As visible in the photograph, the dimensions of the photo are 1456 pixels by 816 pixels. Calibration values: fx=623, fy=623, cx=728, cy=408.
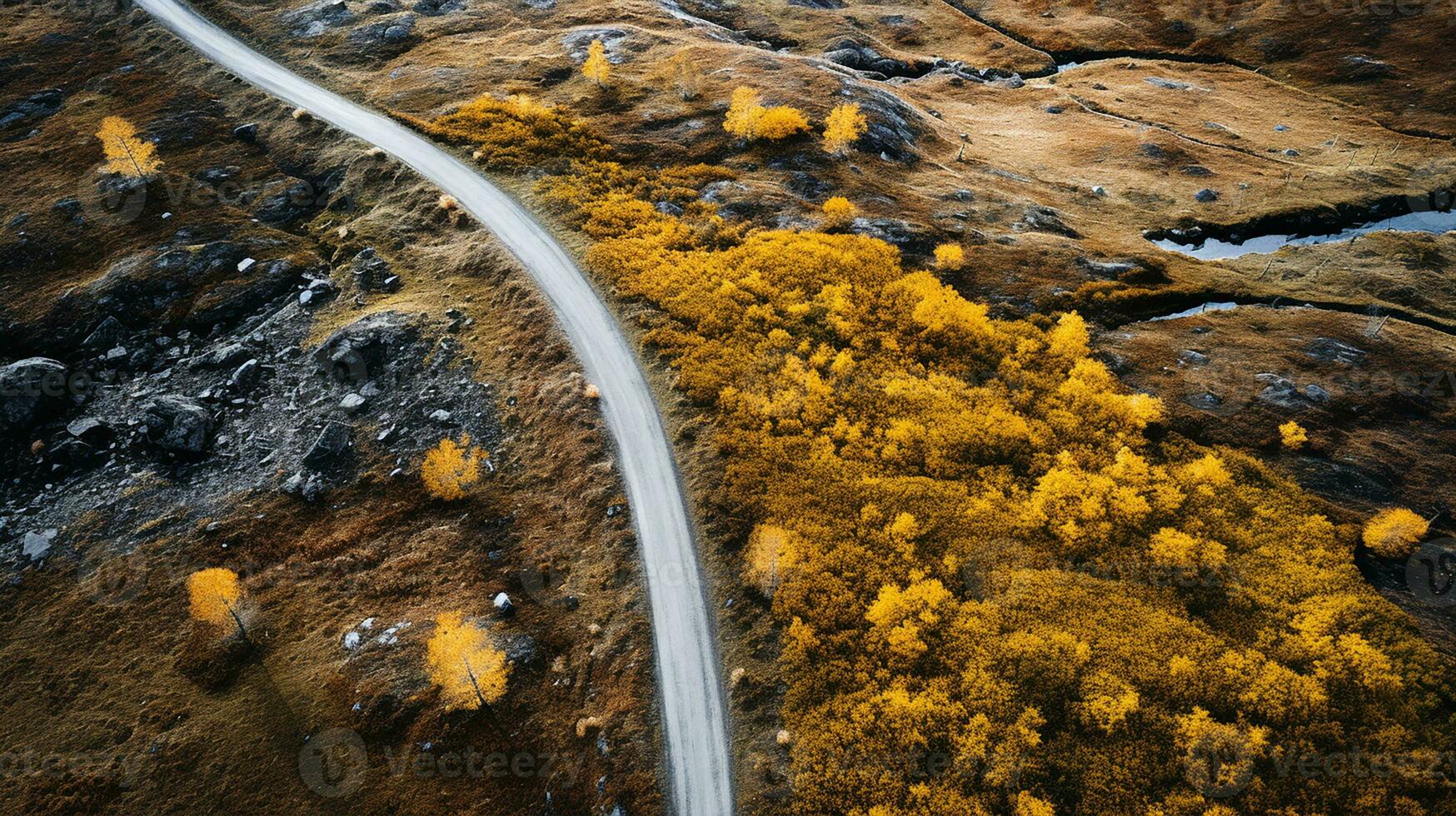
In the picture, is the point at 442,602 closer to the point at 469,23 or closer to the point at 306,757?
the point at 306,757

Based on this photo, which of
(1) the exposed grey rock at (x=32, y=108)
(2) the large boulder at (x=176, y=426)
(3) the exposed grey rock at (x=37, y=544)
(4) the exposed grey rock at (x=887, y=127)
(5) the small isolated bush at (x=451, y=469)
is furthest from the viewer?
(4) the exposed grey rock at (x=887, y=127)

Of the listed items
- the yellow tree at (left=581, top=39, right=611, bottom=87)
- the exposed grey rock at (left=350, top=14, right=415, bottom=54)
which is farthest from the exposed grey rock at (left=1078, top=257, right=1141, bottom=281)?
the exposed grey rock at (left=350, top=14, right=415, bottom=54)

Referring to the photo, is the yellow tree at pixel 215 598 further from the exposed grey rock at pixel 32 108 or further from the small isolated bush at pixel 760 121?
A: the exposed grey rock at pixel 32 108

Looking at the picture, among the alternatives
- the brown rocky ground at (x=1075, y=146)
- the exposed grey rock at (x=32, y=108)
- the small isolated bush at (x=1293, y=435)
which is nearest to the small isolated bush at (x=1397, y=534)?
the brown rocky ground at (x=1075, y=146)

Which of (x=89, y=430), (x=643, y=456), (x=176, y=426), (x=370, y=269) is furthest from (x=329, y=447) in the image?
(x=643, y=456)

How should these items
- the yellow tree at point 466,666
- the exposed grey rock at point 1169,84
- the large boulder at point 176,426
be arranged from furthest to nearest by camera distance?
the exposed grey rock at point 1169,84
the large boulder at point 176,426
the yellow tree at point 466,666

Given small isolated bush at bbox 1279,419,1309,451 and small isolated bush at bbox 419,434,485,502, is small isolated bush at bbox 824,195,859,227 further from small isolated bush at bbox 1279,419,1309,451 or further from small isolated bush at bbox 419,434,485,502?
small isolated bush at bbox 419,434,485,502
